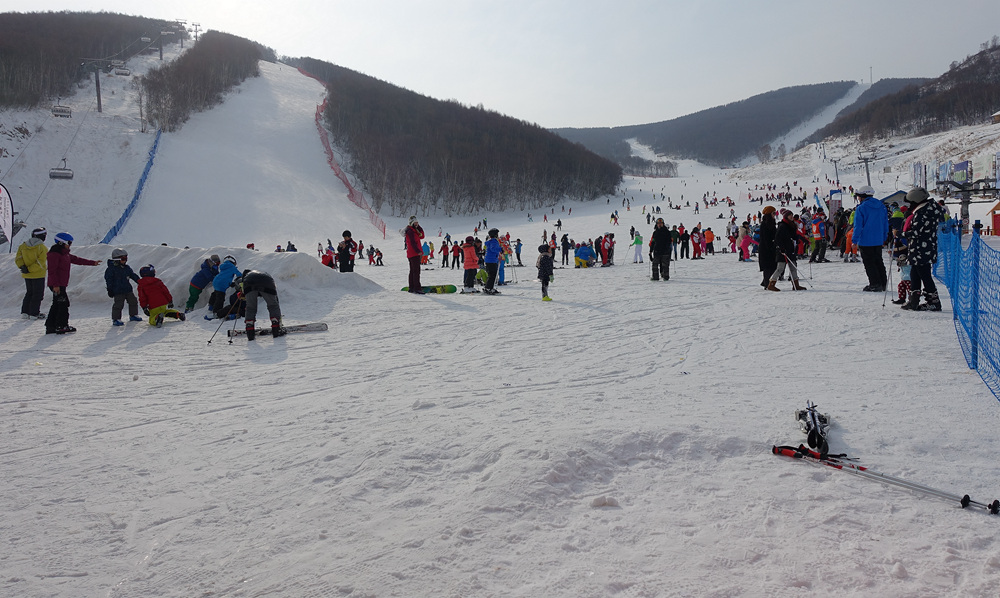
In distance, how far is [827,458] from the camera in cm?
318

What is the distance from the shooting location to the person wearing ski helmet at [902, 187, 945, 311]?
23.5 ft

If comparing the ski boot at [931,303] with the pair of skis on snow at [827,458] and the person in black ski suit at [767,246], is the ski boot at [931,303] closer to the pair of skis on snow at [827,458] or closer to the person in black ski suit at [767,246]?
the person in black ski suit at [767,246]

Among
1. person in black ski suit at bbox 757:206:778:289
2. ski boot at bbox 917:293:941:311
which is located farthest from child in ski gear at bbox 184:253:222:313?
ski boot at bbox 917:293:941:311

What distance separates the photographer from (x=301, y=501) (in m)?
3.03

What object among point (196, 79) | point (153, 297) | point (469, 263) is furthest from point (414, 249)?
point (196, 79)

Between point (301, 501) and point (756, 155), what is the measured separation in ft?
601

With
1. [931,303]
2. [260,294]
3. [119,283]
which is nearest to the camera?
[931,303]

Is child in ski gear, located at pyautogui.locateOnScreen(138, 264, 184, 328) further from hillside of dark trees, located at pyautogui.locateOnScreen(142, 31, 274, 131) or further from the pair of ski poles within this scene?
hillside of dark trees, located at pyautogui.locateOnScreen(142, 31, 274, 131)

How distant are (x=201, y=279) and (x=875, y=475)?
1025cm

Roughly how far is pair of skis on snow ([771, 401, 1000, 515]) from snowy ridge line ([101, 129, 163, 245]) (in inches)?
1385

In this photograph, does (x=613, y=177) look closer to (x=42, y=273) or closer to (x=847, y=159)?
(x=847, y=159)

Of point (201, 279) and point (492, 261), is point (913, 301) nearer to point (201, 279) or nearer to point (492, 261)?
point (492, 261)

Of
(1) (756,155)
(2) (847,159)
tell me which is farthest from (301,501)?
(1) (756,155)

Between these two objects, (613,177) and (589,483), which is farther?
(613,177)
